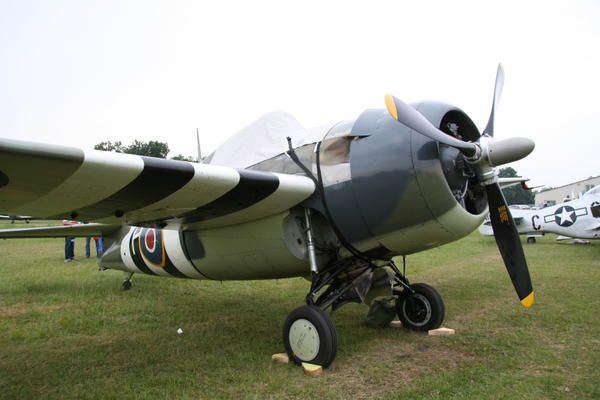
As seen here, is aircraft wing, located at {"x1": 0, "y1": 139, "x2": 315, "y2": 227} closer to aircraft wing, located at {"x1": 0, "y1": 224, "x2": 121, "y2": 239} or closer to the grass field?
the grass field

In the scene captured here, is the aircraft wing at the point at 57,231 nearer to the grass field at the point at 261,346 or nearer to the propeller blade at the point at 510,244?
the grass field at the point at 261,346

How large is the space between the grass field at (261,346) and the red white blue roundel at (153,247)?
2.46 ft

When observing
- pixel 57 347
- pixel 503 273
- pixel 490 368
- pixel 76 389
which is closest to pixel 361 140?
pixel 490 368

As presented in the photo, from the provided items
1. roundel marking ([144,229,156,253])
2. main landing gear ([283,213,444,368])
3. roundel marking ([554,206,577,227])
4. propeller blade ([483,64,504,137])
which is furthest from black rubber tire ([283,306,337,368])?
roundel marking ([554,206,577,227])

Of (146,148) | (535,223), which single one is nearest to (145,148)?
(146,148)

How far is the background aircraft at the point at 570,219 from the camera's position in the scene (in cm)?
1400

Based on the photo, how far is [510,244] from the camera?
405 cm

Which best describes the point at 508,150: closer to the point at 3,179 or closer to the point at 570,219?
the point at 3,179

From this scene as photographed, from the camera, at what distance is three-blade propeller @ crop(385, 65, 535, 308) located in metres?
3.27

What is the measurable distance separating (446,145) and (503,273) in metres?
6.61

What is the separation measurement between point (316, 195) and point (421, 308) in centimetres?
213

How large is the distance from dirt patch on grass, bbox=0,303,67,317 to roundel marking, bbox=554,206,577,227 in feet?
50.1

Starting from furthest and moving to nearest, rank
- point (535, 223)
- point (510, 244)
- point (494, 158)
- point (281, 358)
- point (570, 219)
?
point (535, 223) → point (570, 219) → point (510, 244) → point (281, 358) → point (494, 158)

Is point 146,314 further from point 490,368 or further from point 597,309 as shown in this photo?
point 597,309
